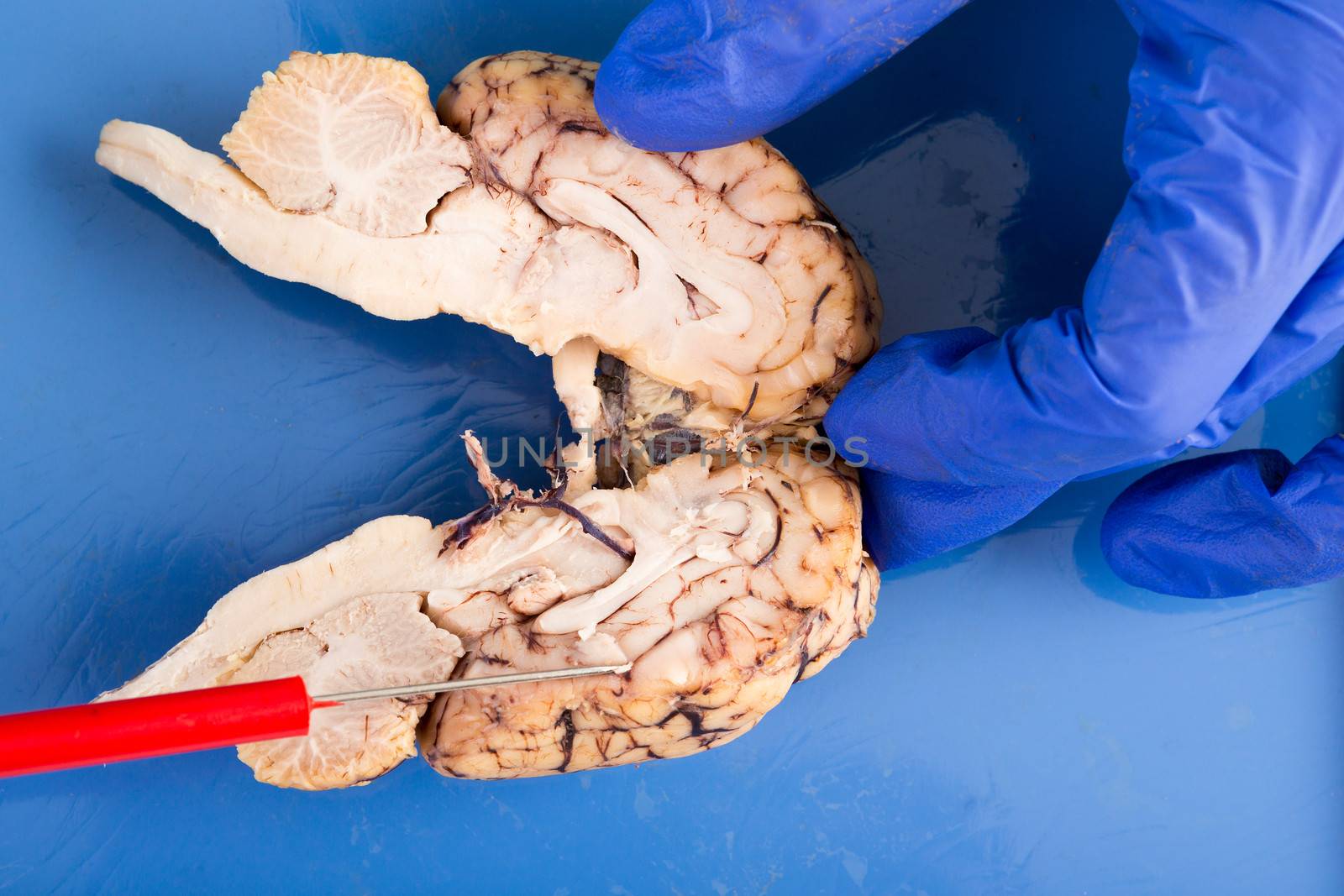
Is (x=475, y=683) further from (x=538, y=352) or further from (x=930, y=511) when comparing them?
(x=930, y=511)

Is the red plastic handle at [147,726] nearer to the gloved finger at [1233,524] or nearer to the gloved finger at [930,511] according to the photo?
the gloved finger at [930,511]

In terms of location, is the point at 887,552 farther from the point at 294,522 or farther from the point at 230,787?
the point at 230,787

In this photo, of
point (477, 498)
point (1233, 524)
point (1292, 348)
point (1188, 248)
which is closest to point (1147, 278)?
point (1188, 248)

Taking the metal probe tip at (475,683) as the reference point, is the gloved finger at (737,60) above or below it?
above

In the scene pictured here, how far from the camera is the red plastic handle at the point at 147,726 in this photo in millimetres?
1376

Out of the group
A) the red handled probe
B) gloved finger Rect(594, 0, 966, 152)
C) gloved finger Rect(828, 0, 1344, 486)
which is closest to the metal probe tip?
the red handled probe

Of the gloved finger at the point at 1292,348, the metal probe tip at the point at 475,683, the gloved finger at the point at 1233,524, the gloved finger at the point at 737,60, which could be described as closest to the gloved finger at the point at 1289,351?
the gloved finger at the point at 1292,348

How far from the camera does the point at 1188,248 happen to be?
1347 mm

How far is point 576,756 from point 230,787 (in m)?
0.76

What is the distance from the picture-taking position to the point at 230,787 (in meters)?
2.00

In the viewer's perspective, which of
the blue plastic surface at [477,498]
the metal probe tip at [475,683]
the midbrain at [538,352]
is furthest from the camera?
the blue plastic surface at [477,498]

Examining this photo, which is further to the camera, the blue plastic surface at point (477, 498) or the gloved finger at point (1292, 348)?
the blue plastic surface at point (477, 498)

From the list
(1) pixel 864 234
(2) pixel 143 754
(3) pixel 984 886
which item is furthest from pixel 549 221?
(3) pixel 984 886

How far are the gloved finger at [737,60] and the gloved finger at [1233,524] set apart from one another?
3.23 ft
